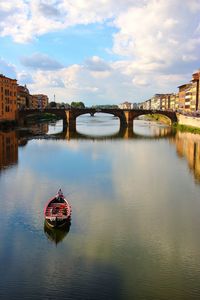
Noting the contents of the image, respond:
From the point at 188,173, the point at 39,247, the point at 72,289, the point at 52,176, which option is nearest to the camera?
the point at 72,289

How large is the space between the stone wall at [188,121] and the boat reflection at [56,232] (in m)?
65.7

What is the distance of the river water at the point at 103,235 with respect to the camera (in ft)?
51.2

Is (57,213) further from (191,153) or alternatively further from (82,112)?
(82,112)

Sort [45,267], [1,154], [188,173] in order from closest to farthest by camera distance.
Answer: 1. [45,267]
2. [188,173]
3. [1,154]

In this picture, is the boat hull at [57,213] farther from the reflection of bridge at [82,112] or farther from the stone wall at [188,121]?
the reflection of bridge at [82,112]

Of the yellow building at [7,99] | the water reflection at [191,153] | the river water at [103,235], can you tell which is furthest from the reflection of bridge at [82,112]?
the river water at [103,235]

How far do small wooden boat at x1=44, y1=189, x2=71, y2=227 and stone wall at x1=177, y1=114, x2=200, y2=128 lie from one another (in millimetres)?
63224

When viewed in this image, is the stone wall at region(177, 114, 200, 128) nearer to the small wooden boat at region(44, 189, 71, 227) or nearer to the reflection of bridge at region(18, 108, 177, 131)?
the reflection of bridge at region(18, 108, 177, 131)

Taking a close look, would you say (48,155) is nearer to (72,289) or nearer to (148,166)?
(148,166)

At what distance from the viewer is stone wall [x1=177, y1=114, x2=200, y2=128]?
8376cm

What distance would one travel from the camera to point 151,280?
16.0 metres

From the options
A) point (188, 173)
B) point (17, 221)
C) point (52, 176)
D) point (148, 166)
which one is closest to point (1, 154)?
point (52, 176)

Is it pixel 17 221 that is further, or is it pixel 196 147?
pixel 196 147

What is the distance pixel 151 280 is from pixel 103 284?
2.13 m
